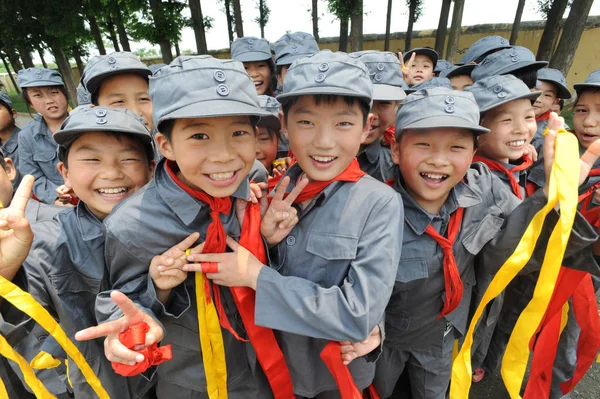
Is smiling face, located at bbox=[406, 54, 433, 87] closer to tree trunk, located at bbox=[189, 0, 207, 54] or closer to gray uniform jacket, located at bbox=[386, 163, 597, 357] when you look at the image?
gray uniform jacket, located at bbox=[386, 163, 597, 357]

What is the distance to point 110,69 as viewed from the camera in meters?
2.32

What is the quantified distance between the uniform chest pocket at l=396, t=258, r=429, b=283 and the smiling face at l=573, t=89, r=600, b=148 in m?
1.76

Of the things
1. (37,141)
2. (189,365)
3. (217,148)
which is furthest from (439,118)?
(37,141)

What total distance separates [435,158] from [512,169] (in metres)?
0.78

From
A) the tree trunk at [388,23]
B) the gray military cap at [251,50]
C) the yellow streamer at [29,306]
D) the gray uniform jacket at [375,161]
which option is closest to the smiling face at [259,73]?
the gray military cap at [251,50]

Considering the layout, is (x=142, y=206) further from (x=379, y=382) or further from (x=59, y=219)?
(x=379, y=382)

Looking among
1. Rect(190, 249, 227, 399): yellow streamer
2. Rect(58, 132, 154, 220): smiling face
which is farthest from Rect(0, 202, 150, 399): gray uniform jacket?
Rect(190, 249, 227, 399): yellow streamer

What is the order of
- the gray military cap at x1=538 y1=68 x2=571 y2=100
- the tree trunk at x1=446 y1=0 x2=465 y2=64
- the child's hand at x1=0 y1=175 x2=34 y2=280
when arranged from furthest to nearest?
1. the tree trunk at x1=446 y1=0 x2=465 y2=64
2. the gray military cap at x1=538 y1=68 x2=571 y2=100
3. the child's hand at x1=0 y1=175 x2=34 y2=280

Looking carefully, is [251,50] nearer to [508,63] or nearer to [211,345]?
Answer: [508,63]

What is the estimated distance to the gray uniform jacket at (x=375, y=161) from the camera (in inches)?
93.4

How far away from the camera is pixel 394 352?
2.03m

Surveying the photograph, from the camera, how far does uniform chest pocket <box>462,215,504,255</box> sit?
1.71 meters

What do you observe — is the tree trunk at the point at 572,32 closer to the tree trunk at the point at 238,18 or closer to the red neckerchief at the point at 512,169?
the red neckerchief at the point at 512,169

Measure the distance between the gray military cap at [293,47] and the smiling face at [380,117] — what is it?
4.46 ft
